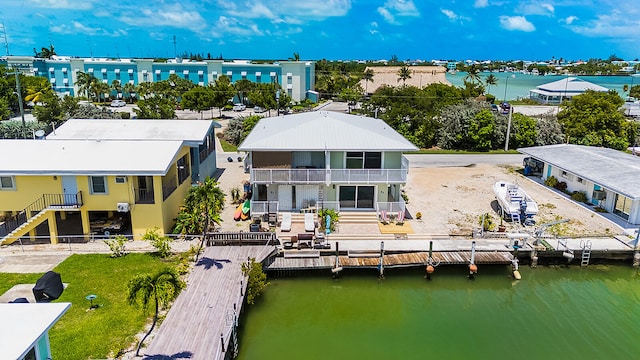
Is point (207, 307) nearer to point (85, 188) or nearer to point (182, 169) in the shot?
point (85, 188)

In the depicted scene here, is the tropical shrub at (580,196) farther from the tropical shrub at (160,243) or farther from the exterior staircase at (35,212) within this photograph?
the exterior staircase at (35,212)

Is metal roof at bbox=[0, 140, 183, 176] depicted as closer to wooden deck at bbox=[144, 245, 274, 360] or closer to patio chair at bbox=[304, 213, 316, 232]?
wooden deck at bbox=[144, 245, 274, 360]

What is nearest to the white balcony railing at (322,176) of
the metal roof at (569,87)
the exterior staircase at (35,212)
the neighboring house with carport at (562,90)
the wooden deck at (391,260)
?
the wooden deck at (391,260)

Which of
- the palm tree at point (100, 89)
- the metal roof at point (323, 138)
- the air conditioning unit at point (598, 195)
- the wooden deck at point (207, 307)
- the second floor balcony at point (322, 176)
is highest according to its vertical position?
the palm tree at point (100, 89)

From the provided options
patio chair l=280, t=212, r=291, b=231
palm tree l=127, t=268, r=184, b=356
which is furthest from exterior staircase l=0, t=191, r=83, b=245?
patio chair l=280, t=212, r=291, b=231

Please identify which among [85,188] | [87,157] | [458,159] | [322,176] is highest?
[87,157]

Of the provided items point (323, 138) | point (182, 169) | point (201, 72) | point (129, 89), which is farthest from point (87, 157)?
point (201, 72)
